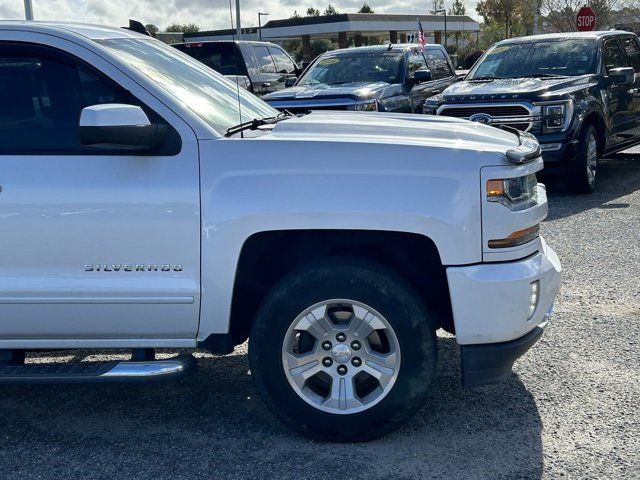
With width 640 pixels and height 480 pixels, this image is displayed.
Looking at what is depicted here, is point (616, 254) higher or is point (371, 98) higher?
point (371, 98)

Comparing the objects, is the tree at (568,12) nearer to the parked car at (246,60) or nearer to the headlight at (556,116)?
the parked car at (246,60)

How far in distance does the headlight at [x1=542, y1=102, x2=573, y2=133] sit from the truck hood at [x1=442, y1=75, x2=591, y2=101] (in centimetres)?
17

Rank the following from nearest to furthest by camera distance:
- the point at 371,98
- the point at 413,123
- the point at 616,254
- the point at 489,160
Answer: the point at 489,160
the point at 413,123
the point at 616,254
the point at 371,98

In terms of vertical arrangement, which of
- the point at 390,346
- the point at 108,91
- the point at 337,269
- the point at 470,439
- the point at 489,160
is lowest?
the point at 470,439

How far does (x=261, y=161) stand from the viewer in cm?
362

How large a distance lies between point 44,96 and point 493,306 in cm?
236

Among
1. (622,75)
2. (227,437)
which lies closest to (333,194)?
(227,437)

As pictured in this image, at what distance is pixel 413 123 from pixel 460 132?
13.3 inches

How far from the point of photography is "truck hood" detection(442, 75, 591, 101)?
373 inches

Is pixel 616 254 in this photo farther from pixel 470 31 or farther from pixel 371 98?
pixel 470 31

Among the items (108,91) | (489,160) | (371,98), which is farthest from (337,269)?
(371,98)

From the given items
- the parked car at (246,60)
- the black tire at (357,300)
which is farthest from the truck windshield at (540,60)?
the black tire at (357,300)

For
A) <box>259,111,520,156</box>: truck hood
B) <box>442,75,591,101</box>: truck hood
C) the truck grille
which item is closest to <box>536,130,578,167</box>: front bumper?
the truck grille

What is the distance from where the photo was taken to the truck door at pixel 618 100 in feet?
34.1
